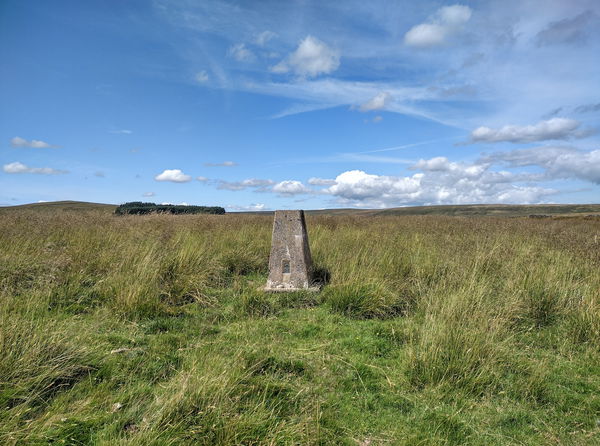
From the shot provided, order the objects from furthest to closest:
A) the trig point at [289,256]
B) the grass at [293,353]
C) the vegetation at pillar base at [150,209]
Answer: the vegetation at pillar base at [150,209] < the trig point at [289,256] < the grass at [293,353]

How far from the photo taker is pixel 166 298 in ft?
18.6

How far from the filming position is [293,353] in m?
3.89

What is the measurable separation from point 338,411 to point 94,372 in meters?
2.17

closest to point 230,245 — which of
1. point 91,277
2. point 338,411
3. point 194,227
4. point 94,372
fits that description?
point 194,227

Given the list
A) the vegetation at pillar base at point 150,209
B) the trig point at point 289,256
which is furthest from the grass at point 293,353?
the vegetation at pillar base at point 150,209

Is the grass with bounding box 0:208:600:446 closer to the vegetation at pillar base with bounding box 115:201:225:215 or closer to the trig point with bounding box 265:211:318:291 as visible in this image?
the trig point with bounding box 265:211:318:291

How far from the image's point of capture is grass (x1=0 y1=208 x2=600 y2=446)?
8.82 feet

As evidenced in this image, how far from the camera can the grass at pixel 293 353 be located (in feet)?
8.82

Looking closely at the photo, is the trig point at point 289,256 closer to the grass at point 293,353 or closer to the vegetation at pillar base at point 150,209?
the grass at point 293,353

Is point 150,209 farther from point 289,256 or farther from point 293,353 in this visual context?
point 293,353

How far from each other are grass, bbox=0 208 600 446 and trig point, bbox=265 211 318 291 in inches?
17.8

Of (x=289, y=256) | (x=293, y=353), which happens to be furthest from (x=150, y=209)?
(x=293, y=353)

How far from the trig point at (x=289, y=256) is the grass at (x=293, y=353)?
0.45m

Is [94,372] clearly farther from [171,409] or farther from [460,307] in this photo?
[460,307]
